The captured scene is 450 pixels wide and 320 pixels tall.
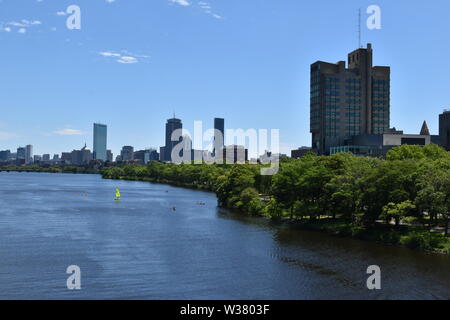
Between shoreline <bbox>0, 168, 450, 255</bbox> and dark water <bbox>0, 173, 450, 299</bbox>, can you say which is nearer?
dark water <bbox>0, 173, 450, 299</bbox>

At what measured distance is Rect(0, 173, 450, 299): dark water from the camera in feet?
164

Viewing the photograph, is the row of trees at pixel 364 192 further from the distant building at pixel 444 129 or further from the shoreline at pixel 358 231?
the distant building at pixel 444 129

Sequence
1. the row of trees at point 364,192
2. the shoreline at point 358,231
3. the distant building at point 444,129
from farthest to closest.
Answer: the distant building at point 444,129
the shoreline at point 358,231
the row of trees at point 364,192

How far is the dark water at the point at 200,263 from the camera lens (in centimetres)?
4991

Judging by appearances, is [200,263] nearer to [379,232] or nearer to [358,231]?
[358,231]

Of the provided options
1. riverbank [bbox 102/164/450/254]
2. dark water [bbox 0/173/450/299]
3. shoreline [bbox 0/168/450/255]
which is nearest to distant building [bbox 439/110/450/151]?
riverbank [bbox 102/164/450/254]

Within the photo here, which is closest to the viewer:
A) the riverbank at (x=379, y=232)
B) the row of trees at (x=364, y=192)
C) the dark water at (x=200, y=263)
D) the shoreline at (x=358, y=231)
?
the dark water at (x=200, y=263)

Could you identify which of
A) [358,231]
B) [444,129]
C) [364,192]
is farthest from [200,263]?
[444,129]

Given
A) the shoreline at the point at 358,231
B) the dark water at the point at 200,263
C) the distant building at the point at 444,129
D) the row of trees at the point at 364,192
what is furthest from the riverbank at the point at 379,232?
the distant building at the point at 444,129

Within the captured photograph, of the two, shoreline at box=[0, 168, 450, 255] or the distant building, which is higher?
the distant building

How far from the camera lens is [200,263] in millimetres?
61969

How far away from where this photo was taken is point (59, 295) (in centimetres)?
4722

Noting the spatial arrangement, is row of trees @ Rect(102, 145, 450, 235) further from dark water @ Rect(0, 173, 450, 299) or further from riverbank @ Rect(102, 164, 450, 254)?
dark water @ Rect(0, 173, 450, 299)

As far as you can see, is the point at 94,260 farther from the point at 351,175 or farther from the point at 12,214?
the point at 12,214
